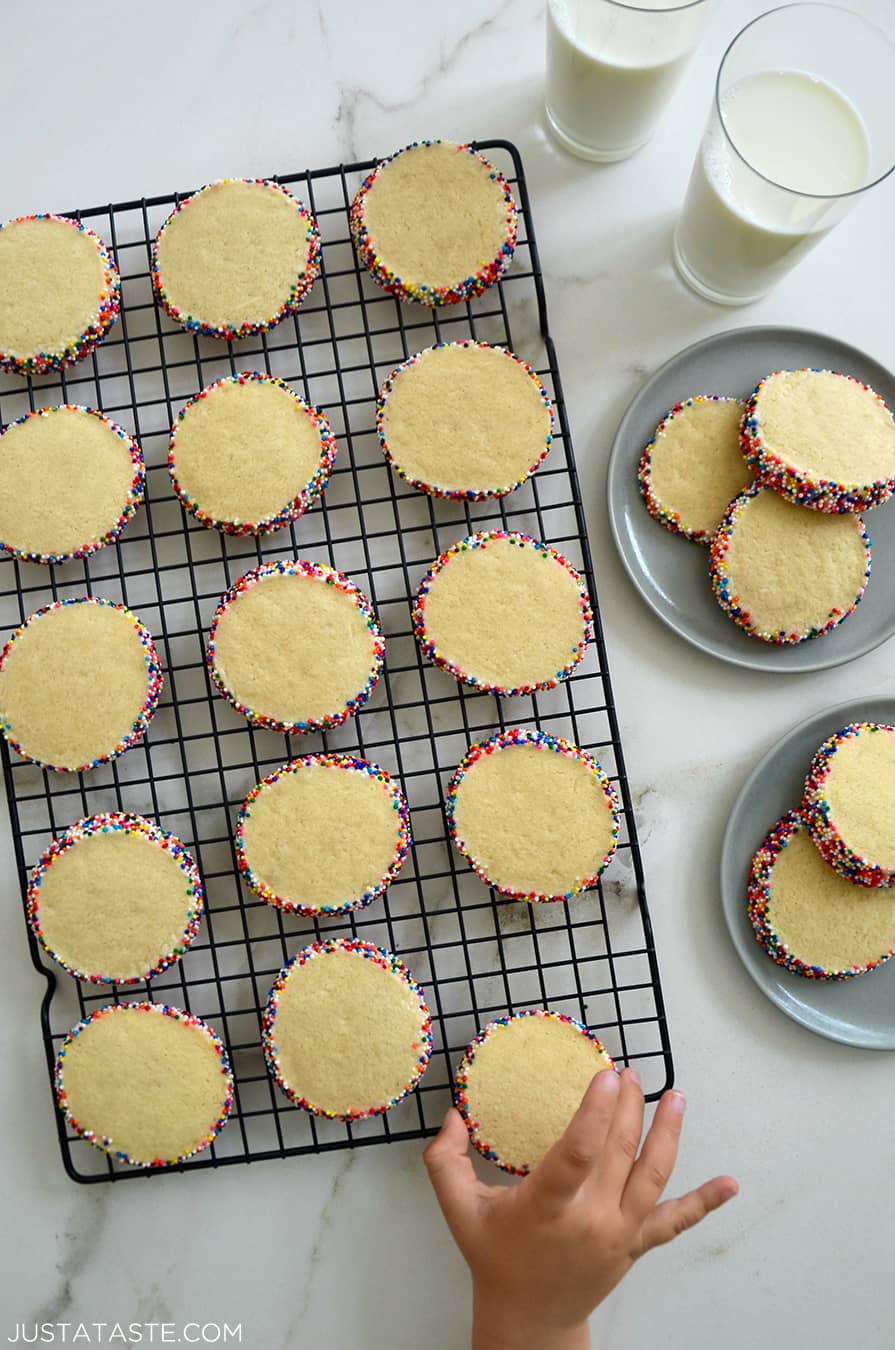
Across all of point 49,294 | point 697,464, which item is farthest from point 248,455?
point 697,464

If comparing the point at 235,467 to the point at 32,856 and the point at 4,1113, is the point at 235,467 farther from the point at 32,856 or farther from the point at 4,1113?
the point at 4,1113

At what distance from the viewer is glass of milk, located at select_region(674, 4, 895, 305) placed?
4.82 ft

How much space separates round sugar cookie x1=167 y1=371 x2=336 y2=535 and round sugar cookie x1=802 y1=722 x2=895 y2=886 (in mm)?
862

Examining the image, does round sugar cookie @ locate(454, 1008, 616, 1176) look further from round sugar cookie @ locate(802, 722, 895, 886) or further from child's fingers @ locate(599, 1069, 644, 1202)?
round sugar cookie @ locate(802, 722, 895, 886)

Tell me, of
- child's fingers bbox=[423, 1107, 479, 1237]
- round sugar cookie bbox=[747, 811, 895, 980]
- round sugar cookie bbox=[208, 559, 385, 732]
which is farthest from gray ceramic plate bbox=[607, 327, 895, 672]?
child's fingers bbox=[423, 1107, 479, 1237]

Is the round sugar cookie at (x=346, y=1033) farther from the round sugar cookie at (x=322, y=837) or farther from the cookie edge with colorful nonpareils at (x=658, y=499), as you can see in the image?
the cookie edge with colorful nonpareils at (x=658, y=499)

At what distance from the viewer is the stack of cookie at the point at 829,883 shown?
1.55m

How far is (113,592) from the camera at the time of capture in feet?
5.42

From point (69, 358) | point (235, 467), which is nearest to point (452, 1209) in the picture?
point (235, 467)

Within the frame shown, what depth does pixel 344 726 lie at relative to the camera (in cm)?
164

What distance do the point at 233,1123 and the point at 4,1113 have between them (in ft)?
1.21

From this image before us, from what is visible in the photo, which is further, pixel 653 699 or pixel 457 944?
pixel 653 699

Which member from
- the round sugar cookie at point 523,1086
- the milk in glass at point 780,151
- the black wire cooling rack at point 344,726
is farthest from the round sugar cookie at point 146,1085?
the milk in glass at point 780,151

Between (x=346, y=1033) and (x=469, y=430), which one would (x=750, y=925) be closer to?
(x=346, y=1033)
